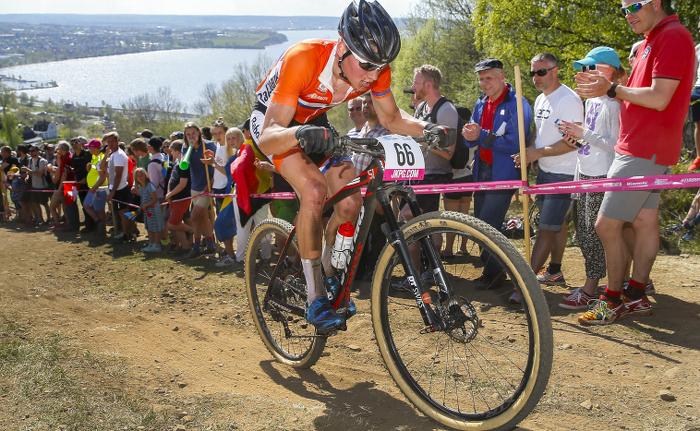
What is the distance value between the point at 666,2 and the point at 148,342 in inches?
586

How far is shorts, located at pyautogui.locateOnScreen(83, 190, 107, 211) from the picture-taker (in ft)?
36.9

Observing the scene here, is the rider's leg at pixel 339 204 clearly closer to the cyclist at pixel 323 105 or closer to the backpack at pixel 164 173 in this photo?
the cyclist at pixel 323 105

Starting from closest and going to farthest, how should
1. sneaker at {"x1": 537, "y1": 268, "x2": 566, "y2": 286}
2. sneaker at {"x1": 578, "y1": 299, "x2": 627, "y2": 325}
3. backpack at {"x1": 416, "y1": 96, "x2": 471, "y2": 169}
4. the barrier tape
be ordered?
the barrier tape < sneaker at {"x1": 578, "y1": 299, "x2": 627, "y2": 325} < sneaker at {"x1": 537, "y1": 268, "x2": 566, "y2": 286} < backpack at {"x1": 416, "y1": 96, "x2": 471, "y2": 169}

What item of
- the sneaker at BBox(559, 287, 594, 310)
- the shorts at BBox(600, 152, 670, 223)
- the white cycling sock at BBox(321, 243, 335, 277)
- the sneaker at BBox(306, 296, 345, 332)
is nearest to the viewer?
the sneaker at BBox(306, 296, 345, 332)

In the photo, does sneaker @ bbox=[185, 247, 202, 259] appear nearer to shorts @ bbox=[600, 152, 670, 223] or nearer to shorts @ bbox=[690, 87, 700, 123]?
shorts @ bbox=[600, 152, 670, 223]

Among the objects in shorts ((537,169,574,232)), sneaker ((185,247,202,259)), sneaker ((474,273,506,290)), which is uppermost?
shorts ((537,169,574,232))

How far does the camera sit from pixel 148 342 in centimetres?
452

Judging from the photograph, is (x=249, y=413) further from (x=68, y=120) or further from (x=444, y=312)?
(x=68, y=120)

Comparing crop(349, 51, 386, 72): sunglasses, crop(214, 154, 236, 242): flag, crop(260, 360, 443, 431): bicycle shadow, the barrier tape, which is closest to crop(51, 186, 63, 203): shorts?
crop(214, 154, 236, 242): flag

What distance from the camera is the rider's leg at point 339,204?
3.21 metres

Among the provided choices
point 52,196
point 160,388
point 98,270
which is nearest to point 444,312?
point 160,388

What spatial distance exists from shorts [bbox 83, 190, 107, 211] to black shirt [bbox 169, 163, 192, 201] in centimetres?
336

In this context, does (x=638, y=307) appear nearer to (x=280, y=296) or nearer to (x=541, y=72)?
(x=541, y=72)

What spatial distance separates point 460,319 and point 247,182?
4.95 m
